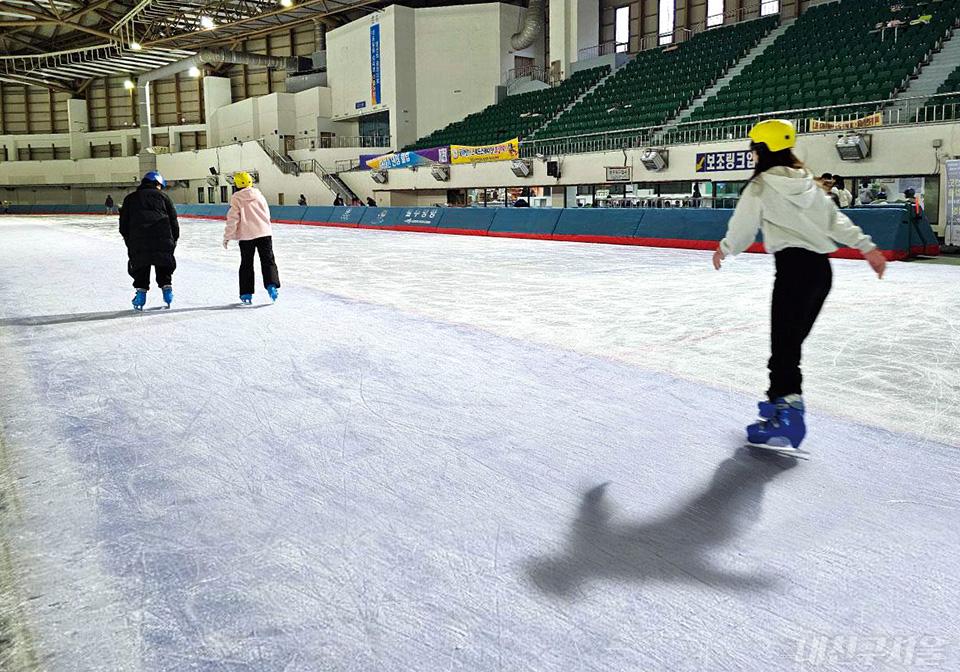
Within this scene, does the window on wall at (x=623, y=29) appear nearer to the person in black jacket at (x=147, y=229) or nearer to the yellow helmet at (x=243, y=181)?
the yellow helmet at (x=243, y=181)

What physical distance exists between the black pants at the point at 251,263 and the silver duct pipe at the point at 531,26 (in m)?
31.9

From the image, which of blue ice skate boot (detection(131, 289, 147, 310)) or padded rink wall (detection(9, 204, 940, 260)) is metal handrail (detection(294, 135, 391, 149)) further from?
blue ice skate boot (detection(131, 289, 147, 310))

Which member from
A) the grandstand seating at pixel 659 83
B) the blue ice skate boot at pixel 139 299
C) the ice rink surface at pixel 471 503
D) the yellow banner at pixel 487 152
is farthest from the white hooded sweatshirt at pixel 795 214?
the yellow banner at pixel 487 152

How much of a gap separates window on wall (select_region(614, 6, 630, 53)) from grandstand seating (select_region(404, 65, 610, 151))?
2.46 metres

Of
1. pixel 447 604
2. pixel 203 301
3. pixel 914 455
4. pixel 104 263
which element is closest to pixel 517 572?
pixel 447 604

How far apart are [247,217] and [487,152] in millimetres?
21989

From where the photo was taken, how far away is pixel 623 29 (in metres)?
35.0

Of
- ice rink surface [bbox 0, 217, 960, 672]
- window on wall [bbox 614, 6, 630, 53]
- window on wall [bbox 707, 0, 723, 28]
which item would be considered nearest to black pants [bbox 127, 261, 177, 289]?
ice rink surface [bbox 0, 217, 960, 672]

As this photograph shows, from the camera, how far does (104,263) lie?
1301cm

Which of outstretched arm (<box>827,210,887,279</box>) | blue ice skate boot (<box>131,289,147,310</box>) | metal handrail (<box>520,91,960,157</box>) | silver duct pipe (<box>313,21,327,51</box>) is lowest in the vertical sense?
blue ice skate boot (<box>131,289,147,310</box>)

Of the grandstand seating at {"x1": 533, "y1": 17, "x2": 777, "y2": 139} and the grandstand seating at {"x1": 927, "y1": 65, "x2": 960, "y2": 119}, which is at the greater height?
the grandstand seating at {"x1": 533, "y1": 17, "x2": 777, "y2": 139}

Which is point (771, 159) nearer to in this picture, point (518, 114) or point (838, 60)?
point (838, 60)

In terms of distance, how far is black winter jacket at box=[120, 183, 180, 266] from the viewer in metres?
7.37

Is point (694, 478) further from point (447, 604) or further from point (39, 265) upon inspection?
point (39, 265)
